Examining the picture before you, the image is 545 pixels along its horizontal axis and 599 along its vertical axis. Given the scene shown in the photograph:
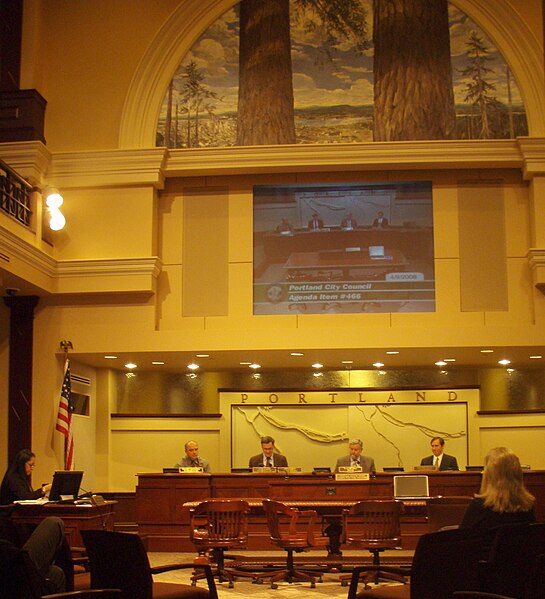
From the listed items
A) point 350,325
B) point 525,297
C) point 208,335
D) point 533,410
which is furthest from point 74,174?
point 533,410

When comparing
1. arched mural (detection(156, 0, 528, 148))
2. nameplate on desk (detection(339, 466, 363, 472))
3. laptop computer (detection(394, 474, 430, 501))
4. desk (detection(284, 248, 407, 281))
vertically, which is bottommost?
laptop computer (detection(394, 474, 430, 501))

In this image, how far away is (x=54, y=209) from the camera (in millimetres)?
13367

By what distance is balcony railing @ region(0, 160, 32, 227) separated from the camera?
1211cm

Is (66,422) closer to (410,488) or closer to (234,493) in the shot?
(234,493)

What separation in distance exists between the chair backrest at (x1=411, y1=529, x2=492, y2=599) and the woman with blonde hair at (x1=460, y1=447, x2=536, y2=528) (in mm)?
488

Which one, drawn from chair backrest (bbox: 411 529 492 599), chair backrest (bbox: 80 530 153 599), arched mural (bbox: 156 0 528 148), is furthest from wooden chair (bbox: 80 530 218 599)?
arched mural (bbox: 156 0 528 148)

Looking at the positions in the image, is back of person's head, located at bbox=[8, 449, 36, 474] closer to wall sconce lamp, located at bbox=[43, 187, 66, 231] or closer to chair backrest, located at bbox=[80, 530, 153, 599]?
wall sconce lamp, located at bbox=[43, 187, 66, 231]

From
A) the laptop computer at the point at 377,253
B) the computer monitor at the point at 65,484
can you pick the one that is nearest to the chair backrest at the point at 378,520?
the computer monitor at the point at 65,484

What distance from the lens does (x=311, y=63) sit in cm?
1420

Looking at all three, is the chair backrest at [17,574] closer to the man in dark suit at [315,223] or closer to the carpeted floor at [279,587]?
the carpeted floor at [279,587]

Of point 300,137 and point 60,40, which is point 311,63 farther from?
point 60,40

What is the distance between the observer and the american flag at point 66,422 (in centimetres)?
1307

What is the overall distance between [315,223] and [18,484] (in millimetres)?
5910

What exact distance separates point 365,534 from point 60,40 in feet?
30.6
